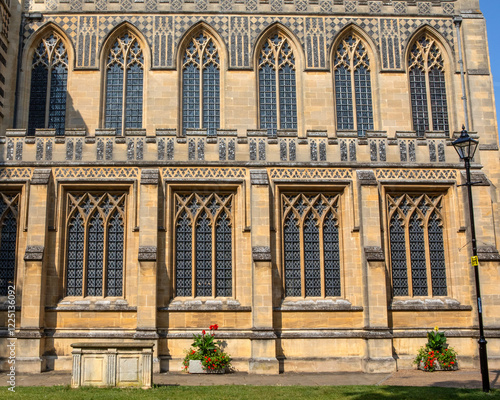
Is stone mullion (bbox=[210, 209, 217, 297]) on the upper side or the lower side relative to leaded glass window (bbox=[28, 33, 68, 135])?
lower

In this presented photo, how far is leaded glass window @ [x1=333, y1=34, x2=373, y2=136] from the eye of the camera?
26.5 metres

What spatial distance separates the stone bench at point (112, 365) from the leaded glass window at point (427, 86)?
57.5ft

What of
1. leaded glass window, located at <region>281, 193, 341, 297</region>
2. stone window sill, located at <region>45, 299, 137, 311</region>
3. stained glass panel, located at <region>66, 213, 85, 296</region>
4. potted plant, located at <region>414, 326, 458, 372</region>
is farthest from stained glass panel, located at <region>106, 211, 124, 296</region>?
potted plant, located at <region>414, 326, 458, 372</region>

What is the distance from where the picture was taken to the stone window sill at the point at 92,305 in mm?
19375

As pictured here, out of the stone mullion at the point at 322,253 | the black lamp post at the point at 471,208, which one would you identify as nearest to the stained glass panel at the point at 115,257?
the stone mullion at the point at 322,253

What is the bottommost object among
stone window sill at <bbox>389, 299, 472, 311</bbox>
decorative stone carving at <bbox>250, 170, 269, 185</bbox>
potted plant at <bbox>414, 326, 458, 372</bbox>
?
potted plant at <bbox>414, 326, 458, 372</bbox>

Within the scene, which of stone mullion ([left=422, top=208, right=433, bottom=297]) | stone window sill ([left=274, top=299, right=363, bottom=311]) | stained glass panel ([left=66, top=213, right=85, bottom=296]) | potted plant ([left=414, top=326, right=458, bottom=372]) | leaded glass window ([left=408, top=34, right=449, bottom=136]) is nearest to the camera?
potted plant ([left=414, top=326, right=458, bottom=372])

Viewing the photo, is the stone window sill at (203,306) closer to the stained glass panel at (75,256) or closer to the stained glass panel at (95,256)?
the stained glass panel at (95,256)

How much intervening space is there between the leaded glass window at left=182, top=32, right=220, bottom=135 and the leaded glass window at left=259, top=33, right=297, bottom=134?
85.4 inches

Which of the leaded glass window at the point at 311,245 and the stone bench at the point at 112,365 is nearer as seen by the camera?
the stone bench at the point at 112,365

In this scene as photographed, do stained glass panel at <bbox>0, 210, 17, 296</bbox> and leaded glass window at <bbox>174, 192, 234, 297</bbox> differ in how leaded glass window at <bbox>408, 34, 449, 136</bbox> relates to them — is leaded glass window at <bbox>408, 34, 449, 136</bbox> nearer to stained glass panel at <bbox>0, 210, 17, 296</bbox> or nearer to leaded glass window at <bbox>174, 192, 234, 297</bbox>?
leaded glass window at <bbox>174, 192, 234, 297</bbox>

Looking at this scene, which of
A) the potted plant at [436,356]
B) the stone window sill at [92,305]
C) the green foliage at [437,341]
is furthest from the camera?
the stone window sill at [92,305]

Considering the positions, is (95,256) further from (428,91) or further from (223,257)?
(428,91)

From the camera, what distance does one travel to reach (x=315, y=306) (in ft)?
64.8
